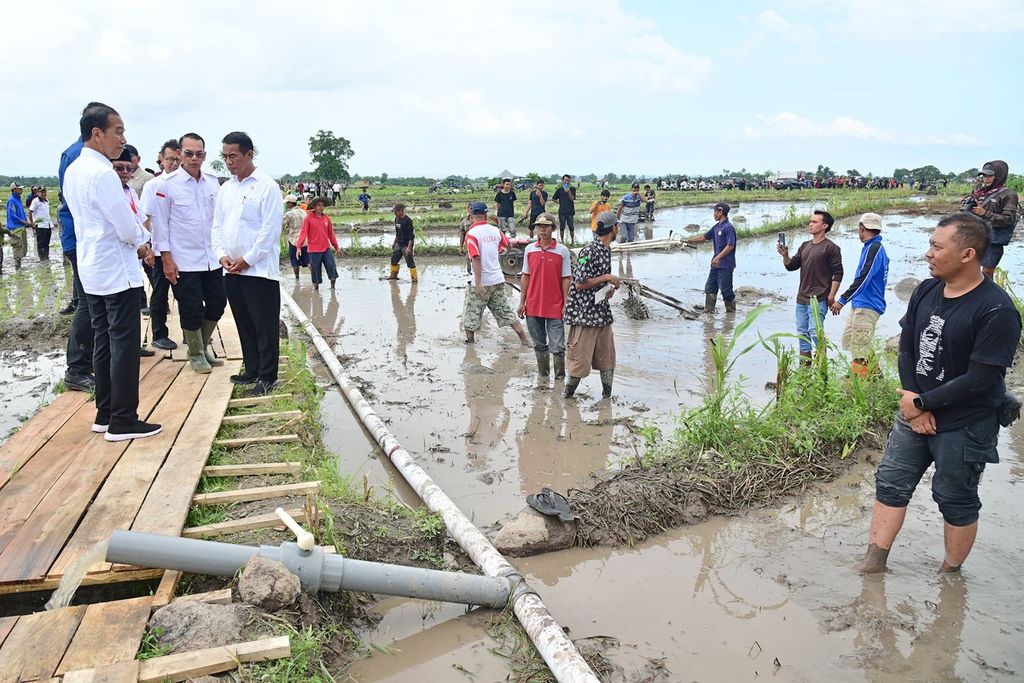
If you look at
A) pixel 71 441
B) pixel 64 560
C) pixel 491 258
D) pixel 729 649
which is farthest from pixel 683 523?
pixel 491 258

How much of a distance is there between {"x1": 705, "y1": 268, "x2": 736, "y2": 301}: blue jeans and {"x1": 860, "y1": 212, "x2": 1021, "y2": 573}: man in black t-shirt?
7.08 m

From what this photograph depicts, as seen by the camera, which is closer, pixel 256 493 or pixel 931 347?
pixel 931 347

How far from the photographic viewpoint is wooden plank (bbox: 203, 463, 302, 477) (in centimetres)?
396

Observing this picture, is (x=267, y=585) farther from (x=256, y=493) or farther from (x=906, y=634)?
(x=906, y=634)

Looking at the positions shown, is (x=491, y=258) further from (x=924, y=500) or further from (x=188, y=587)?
(x=188, y=587)

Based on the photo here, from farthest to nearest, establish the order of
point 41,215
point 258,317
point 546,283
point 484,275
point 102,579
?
point 41,215
point 484,275
point 546,283
point 258,317
point 102,579

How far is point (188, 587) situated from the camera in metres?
3.03

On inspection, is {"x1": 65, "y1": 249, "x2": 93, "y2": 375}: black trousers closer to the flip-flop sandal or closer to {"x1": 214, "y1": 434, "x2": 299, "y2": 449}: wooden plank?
{"x1": 214, "y1": 434, "x2": 299, "y2": 449}: wooden plank

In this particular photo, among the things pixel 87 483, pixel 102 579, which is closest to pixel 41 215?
pixel 87 483

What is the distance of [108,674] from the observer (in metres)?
2.38

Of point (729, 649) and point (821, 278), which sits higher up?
point (821, 278)

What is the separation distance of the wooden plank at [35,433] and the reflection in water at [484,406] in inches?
108

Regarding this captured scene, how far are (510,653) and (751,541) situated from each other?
5.95 ft

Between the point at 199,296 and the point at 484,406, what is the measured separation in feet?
8.62
